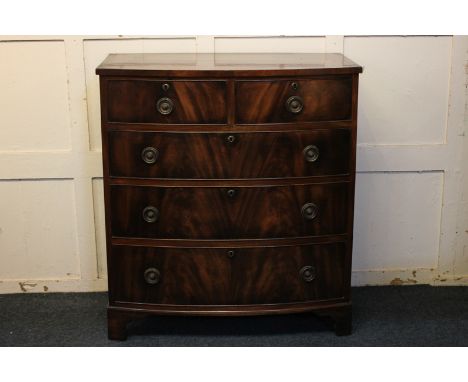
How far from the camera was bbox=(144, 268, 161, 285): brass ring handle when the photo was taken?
2.82 meters

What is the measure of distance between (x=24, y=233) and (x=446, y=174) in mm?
2165

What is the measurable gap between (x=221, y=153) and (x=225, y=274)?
51 cm

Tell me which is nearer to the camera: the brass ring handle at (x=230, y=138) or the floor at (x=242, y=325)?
the brass ring handle at (x=230, y=138)

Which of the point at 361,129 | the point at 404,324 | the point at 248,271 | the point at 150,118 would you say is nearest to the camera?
the point at 150,118

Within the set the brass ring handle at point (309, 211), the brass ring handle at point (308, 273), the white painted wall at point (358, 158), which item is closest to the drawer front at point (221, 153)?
the brass ring handle at point (309, 211)

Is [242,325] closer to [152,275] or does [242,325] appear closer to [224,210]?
[152,275]

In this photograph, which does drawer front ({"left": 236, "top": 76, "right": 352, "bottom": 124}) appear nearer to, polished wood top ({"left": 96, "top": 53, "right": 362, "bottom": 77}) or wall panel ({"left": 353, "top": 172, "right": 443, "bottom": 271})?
polished wood top ({"left": 96, "top": 53, "right": 362, "bottom": 77})

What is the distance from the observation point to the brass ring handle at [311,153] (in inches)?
106

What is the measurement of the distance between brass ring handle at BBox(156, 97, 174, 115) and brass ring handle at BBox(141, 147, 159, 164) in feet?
0.50

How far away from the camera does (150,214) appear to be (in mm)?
2746

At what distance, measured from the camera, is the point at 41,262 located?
3492 millimetres

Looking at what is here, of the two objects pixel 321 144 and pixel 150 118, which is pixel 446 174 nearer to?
pixel 321 144

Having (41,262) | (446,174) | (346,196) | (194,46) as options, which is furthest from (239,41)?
(41,262)

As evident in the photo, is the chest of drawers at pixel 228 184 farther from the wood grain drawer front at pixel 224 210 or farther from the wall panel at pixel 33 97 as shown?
the wall panel at pixel 33 97
